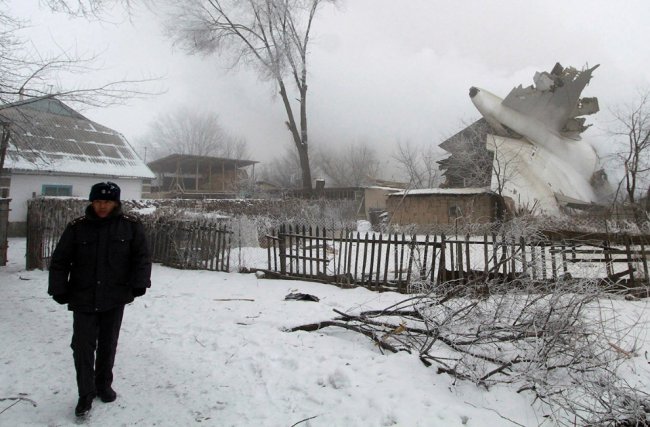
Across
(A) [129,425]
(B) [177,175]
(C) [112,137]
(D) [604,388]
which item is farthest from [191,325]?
(B) [177,175]

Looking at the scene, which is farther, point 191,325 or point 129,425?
point 191,325

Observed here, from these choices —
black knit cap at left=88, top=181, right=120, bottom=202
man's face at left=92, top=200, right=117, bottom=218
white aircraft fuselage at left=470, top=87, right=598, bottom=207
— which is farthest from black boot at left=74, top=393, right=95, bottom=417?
white aircraft fuselage at left=470, top=87, right=598, bottom=207

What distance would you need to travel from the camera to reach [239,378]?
3637mm

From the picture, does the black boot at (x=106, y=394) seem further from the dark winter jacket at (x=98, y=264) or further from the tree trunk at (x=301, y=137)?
the tree trunk at (x=301, y=137)

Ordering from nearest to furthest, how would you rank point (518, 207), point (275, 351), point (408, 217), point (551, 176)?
1. point (275, 351)
2. point (518, 207)
3. point (551, 176)
4. point (408, 217)

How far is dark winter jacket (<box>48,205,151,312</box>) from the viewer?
2998mm

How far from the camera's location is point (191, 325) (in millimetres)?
5145

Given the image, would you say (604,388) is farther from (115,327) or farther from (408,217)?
(408,217)

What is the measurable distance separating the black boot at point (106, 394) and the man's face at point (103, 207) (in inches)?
55.3

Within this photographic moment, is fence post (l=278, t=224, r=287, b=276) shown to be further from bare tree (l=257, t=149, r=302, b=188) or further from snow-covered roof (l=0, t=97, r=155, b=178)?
bare tree (l=257, t=149, r=302, b=188)

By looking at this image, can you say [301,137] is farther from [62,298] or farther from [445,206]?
[62,298]

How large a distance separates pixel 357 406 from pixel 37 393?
2668 millimetres

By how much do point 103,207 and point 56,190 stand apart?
62.5 feet

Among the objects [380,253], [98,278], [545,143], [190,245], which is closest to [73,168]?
[190,245]
